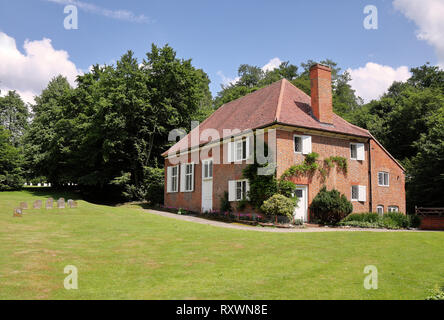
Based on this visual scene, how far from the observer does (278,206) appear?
63.5ft

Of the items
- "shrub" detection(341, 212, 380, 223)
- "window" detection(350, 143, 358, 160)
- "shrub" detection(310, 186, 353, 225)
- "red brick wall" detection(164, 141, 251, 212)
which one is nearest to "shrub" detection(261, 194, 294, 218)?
"shrub" detection(310, 186, 353, 225)

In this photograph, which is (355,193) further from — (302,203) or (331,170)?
(302,203)

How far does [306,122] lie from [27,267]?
17.7 meters

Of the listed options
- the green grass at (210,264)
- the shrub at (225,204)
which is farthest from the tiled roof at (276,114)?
the green grass at (210,264)

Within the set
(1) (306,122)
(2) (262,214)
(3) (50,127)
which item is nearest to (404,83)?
(1) (306,122)

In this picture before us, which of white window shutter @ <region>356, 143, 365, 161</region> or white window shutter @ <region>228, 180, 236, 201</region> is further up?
white window shutter @ <region>356, 143, 365, 161</region>

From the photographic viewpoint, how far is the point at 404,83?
6016cm

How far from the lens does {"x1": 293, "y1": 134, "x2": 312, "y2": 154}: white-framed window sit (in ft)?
71.8

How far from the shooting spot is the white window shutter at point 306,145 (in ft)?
71.8

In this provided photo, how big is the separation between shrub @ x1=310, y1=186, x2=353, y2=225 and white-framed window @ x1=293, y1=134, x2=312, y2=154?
262cm

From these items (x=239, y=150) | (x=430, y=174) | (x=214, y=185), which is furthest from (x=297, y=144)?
(x=430, y=174)

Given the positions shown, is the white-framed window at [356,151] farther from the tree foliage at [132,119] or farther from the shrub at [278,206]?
the tree foliage at [132,119]

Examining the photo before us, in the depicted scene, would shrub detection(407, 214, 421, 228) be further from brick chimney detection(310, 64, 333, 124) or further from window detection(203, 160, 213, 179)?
window detection(203, 160, 213, 179)
